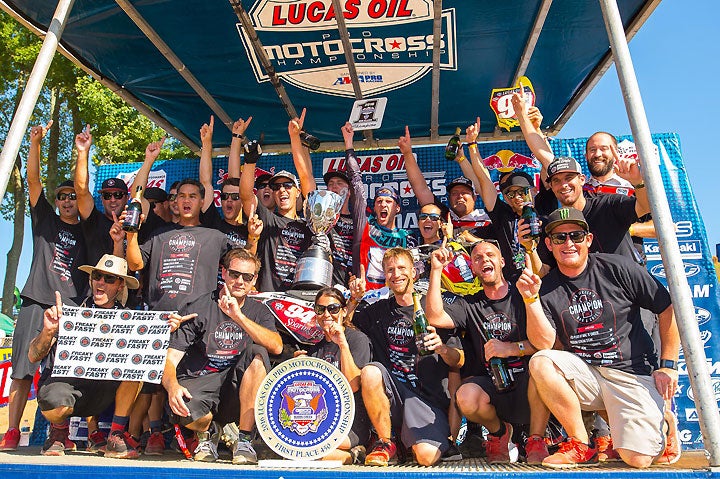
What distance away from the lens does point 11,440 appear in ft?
16.3

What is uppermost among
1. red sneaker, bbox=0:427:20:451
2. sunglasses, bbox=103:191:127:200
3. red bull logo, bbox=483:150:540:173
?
red bull logo, bbox=483:150:540:173

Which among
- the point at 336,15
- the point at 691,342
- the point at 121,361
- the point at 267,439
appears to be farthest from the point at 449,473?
the point at 336,15

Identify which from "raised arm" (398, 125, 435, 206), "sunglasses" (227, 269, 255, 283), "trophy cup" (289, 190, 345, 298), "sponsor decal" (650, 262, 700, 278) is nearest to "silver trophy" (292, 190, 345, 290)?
"trophy cup" (289, 190, 345, 298)

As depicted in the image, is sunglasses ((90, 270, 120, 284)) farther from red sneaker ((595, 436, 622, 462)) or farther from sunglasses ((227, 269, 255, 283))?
red sneaker ((595, 436, 622, 462))

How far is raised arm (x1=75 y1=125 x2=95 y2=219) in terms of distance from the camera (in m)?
4.98

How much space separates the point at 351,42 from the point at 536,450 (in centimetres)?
418

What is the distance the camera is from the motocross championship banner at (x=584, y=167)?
5.84m

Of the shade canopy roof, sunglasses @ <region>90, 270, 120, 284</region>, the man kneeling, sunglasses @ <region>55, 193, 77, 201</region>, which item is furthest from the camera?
sunglasses @ <region>55, 193, 77, 201</region>

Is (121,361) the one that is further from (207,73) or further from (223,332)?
(207,73)

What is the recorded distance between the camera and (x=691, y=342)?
295 centimetres

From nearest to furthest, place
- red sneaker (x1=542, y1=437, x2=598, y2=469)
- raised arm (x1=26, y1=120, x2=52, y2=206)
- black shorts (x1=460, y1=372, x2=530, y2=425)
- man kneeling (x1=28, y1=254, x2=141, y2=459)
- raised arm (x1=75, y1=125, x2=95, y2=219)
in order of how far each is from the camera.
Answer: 1. red sneaker (x1=542, y1=437, x2=598, y2=469)
2. black shorts (x1=460, y1=372, x2=530, y2=425)
3. man kneeling (x1=28, y1=254, x2=141, y2=459)
4. raised arm (x1=26, y1=120, x2=52, y2=206)
5. raised arm (x1=75, y1=125, x2=95, y2=219)

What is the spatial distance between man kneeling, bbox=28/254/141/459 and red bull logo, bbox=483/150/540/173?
4690 millimetres

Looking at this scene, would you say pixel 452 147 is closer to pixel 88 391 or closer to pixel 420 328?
pixel 420 328

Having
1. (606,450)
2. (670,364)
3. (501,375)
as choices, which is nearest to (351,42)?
(501,375)
